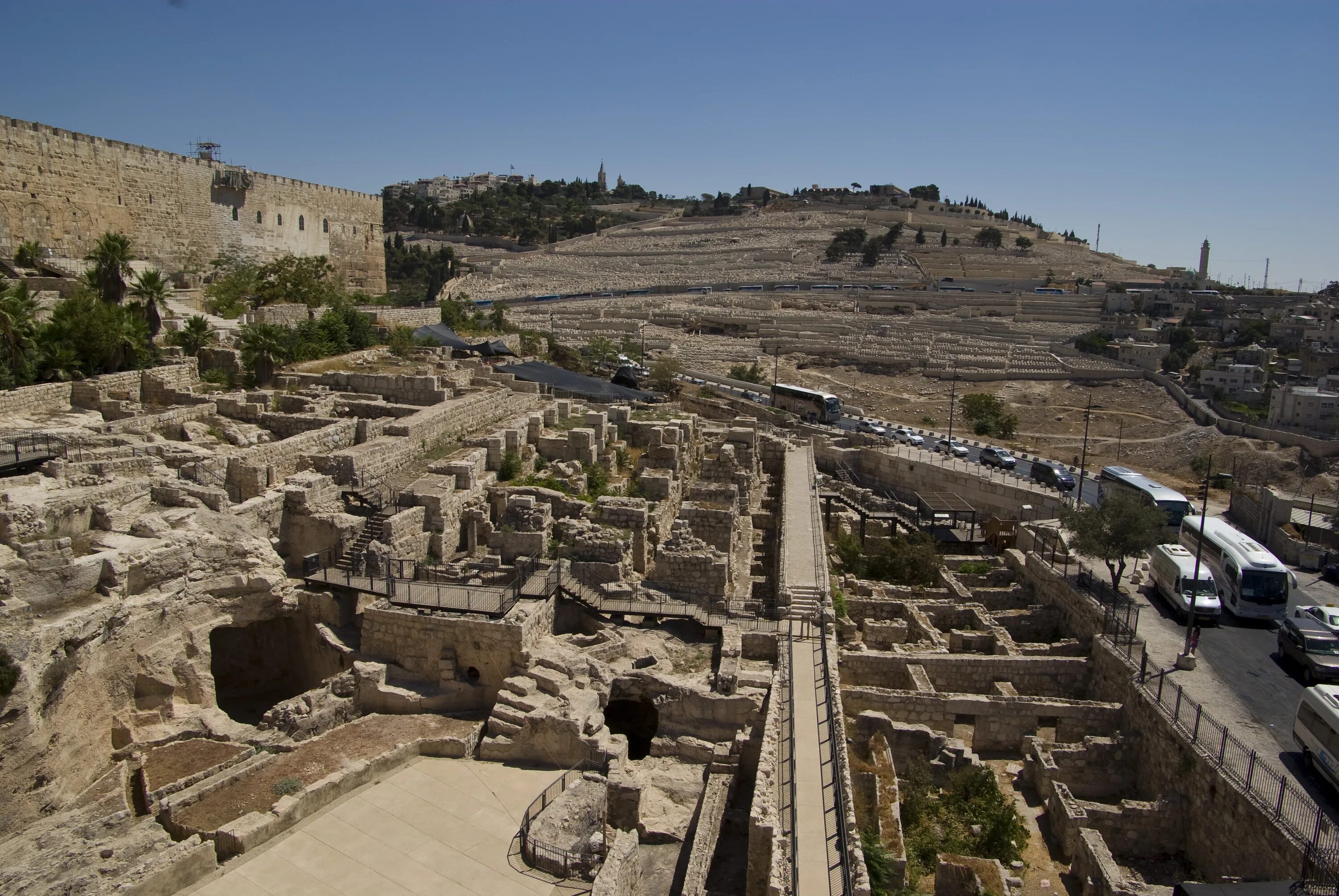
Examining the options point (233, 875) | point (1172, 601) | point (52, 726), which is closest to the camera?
point (233, 875)

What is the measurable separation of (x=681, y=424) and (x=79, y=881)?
17977 mm


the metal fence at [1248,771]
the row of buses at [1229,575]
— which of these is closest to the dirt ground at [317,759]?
the metal fence at [1248,771]

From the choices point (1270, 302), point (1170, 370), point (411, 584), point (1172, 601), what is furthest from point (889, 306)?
point (411, 584)

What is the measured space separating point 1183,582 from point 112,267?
24.9 meters

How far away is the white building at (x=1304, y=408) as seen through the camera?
46188mm

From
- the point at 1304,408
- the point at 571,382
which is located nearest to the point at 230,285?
the point at 571,382

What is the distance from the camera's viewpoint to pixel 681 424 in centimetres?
2486

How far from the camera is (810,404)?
137 ft

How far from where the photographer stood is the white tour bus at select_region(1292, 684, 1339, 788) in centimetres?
1128

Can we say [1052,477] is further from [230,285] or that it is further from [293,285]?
[230,285]

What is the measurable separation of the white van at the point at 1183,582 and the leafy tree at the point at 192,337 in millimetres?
22362

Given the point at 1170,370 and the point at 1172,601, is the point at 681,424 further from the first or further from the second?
the point at 1170,370

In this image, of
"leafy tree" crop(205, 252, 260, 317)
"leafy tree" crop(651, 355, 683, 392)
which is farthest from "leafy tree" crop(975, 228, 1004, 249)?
"leafy tree" crop(205, 252, 260, 317)

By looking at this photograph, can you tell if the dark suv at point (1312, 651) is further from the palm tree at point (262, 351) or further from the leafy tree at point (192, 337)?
the leafy tree at point (192, 337)
